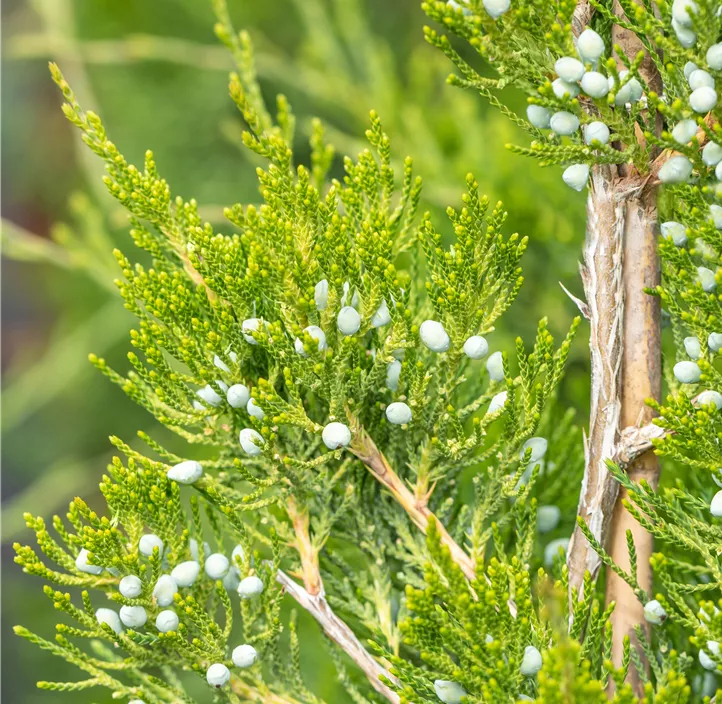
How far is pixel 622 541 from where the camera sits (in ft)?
2.47

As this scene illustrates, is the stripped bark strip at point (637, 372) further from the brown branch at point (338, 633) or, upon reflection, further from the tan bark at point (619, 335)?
the brown branch at point (338, 633)

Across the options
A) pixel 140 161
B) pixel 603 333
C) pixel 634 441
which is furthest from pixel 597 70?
pixel 140 161

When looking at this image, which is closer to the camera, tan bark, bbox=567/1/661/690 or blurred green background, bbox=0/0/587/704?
tan bark, bbox=567/1/661/690

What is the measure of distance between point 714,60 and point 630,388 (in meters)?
0.30

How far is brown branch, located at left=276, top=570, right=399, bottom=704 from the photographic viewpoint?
0.76 meters

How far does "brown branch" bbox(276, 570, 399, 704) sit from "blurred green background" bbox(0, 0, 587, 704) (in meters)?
0.39

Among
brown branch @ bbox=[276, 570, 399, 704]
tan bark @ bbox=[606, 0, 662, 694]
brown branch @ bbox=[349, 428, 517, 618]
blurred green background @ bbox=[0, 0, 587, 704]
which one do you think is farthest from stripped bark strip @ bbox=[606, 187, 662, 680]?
blurred green background @ bbox=[0, 0, 587, 704]

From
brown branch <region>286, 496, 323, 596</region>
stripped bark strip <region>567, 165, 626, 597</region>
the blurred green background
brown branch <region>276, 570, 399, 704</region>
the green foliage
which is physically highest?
the blurred green background

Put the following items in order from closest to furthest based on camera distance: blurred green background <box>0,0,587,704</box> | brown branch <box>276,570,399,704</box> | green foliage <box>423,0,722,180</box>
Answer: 1. green foliage <box>423,0,722,180</box>
2. brown branch <box>276,570,399,704</box>
3. blurred green background <box>0,0,587,704</box>

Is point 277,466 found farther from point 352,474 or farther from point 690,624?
point 690,624

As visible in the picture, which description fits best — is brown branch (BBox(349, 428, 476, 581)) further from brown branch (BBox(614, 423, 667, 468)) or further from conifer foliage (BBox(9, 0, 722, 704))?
brown branch (BBox(614, 423, 667, 468))

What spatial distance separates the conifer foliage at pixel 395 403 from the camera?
0.64 metres

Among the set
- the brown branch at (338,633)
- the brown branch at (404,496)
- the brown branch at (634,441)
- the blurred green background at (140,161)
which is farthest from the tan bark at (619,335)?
the blurred green background at (140,161)

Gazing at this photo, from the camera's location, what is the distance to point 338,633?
77 centimetres
